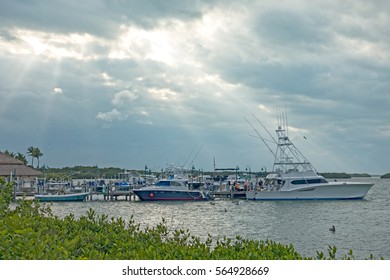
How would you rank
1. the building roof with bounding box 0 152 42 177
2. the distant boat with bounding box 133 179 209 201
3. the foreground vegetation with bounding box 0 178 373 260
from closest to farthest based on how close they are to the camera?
1. the foreground vegetation with bounding box 0 178 373 260
2. the distant boat with bounding box 133 179 209 201
3. the building roof with bounding box 0 152 42 177

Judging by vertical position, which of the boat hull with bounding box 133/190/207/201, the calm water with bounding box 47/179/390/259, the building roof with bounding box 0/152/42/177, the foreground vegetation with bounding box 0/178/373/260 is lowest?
the calm water with bounding box 47/179/390/259

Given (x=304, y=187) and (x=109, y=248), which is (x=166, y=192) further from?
(x=109, y=248)

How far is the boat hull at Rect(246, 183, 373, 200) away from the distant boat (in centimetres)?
1186

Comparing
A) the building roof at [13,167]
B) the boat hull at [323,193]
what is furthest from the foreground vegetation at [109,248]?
the building roof at [13,167]

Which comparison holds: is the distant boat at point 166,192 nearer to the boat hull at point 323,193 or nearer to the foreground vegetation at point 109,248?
the boat hull at point 323,193

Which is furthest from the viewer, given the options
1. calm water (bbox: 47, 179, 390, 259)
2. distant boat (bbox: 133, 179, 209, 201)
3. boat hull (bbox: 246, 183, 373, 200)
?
distant boat (bbox: 133, 179, 209, 201)

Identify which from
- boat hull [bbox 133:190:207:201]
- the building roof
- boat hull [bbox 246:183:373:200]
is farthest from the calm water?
the building roof

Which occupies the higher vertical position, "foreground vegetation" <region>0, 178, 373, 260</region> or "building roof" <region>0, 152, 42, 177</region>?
"building roof" <region>0, 152, 42, 177</region>

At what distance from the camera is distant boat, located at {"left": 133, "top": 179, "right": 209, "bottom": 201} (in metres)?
66.4

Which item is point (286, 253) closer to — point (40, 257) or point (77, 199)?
point (40, 257)

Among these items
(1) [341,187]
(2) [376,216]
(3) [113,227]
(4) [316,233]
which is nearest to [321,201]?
(1) [341,187]

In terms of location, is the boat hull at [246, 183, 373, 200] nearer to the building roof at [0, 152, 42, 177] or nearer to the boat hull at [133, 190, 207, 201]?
the boat hull at [133, 190, 207, 201]
